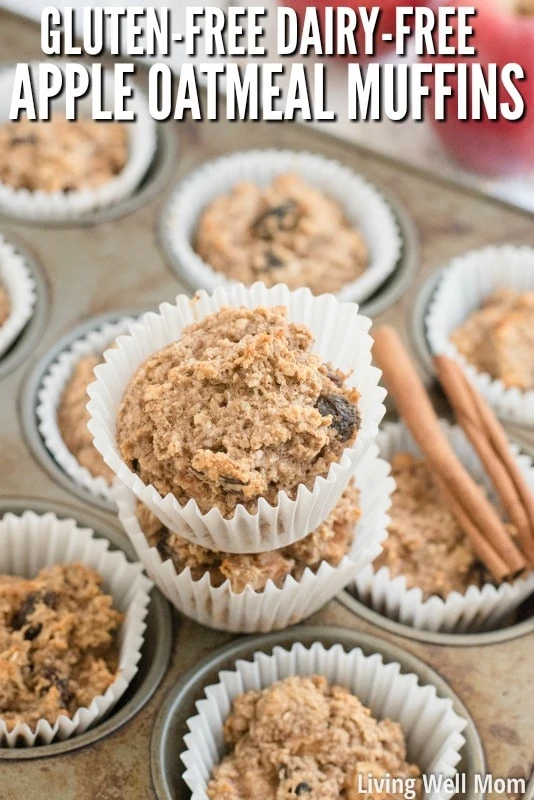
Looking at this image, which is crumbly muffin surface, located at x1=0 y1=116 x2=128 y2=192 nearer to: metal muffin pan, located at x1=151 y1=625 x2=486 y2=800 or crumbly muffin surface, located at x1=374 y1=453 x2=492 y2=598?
crumbly muffin surface, located at x1=374 y1=453 x2=492 y2=598

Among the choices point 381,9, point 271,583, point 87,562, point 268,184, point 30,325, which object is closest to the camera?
point 271,583

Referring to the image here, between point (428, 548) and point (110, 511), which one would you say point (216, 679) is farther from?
point (428, 548)

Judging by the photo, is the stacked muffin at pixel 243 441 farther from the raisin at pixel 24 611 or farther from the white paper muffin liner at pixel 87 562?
the raisin at pixel 24 611

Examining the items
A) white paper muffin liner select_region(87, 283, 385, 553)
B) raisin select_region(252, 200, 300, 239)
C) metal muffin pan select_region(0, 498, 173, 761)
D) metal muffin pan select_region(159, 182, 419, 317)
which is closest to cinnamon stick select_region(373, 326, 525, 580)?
metal muffin pan select_region(159, 182, 419, 317)

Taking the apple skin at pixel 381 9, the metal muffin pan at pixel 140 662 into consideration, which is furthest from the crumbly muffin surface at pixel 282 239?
the metal muffin pan at pixel 140 662

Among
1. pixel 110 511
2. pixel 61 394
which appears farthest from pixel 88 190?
pixel 110 511
